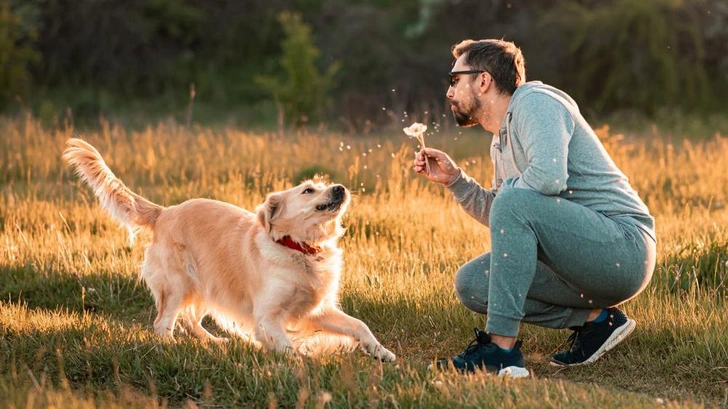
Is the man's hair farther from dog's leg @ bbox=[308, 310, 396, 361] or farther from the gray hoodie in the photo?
dog's leg @ bbox=[308, 310, 396, 361]

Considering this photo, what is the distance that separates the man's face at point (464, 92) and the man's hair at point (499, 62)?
37mm

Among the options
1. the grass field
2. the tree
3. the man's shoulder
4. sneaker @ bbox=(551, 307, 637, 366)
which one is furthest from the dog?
the tree

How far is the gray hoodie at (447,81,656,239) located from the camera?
143 inches

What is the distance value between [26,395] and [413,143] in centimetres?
807

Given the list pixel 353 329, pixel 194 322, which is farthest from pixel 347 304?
pixel 194 322

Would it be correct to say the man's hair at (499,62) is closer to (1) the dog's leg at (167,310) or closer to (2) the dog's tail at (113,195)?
(1) the dog's leg at (167,310)

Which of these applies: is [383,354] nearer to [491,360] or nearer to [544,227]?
[491,360]

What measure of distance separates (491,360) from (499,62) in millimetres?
1334

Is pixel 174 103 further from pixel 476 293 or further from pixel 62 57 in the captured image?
pixel 476 293

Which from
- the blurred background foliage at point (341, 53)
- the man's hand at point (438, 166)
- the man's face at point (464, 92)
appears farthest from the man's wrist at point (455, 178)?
the blurred background foliage at point (341, 53)

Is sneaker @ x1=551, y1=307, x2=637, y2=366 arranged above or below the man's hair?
below

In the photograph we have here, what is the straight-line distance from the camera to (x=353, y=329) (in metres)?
4.36

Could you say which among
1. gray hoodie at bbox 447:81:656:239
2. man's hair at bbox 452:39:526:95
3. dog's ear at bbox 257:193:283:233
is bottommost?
dog's ear at bbox 257:193:283:233

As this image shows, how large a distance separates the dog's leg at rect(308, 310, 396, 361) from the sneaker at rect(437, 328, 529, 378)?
45cm
